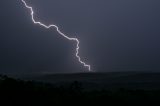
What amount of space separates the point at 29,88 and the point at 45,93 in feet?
1.70

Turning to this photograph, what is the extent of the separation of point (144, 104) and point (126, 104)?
2.71ft

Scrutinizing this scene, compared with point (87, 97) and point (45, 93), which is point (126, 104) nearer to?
point (87, 97)

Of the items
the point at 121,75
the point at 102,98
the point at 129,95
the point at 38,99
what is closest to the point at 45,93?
the point at 38,99

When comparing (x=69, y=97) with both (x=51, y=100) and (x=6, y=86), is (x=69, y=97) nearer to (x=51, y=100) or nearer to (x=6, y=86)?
(x=51, y=100)

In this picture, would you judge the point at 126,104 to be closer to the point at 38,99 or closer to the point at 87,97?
the point at 87,97

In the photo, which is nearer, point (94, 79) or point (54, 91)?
point (54, 91)

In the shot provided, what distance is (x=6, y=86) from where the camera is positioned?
16.1m

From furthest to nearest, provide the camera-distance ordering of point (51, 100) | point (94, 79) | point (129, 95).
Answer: point (94, 79) < point (129, 95) < point (51, 100)

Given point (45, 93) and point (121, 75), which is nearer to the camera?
point (45, 93)

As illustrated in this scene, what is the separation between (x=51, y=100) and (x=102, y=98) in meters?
1.56

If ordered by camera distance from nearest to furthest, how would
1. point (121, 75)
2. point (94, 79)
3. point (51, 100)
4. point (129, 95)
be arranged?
point (51, 100) → point (129, 95) → point (94, 79) → point (121, 75)

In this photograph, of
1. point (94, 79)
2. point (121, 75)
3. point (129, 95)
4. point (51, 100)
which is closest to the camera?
point (51, 100)

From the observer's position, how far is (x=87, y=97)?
53.4 ft

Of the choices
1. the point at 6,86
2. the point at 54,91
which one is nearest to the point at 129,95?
the point at 54,91
